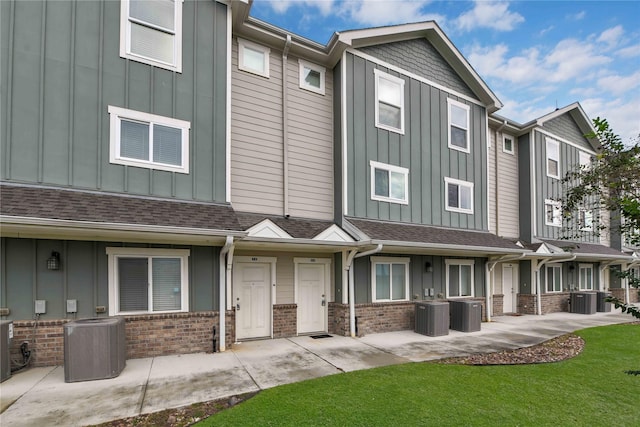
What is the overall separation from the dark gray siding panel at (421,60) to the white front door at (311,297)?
6.79 m

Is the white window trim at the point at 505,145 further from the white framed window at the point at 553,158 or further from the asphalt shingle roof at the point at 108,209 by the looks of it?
the asphalt shingle roof at the point at 108,209

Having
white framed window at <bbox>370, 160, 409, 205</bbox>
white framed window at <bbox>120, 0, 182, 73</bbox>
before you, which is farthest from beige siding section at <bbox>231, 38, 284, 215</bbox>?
white framed window at <bbox>370, 160, 409, 205</bbox>

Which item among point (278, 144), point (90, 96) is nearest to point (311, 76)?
point (278, 144)

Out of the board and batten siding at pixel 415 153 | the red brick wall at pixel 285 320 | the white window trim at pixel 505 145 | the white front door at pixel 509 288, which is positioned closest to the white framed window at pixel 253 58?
the board and batten siding at pixel 415 153

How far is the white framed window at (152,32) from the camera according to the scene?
23.1 feet

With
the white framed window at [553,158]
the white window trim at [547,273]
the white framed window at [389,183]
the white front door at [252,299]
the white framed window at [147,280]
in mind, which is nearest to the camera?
the white framed window at [147,280]

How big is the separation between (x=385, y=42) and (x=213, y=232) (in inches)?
323

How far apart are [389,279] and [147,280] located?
6566 millimetres

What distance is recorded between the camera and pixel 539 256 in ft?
42.5

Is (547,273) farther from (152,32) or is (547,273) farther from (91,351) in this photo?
(152,32)

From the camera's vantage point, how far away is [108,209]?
614cm

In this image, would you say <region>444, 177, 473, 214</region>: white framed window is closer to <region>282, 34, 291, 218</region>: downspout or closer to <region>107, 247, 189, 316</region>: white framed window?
<region>282, 34, 291, 218</region>: downspout

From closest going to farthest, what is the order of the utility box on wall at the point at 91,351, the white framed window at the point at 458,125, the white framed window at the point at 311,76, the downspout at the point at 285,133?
the utility box on wall at the point at 91,351 < the downspout at the point at 285,133 < the white framed window at the point at 311,76 < the white framed window at the point at 458,125

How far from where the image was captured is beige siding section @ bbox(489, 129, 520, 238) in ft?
45.7
